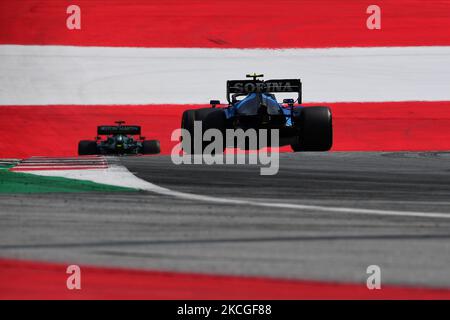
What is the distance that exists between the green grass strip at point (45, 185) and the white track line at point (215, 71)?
7.49 metres

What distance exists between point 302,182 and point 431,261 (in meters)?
4.07

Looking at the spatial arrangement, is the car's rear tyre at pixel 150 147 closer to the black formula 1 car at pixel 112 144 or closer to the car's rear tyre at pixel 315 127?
the black formula 1 car at pixel 112 144

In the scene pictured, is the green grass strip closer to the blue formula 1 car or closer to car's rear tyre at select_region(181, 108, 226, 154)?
car's rear tyre at select_region(181, 108, 226, 154)

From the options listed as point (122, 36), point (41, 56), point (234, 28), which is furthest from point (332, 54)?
point (41, 56)

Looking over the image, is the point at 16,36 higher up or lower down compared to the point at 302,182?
higher up

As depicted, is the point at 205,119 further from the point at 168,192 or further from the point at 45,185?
the point at 168,192

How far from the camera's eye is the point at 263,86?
42.0 feet

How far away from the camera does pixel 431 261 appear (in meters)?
4.25

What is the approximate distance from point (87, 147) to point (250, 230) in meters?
10.2

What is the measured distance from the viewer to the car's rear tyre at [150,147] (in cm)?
1508

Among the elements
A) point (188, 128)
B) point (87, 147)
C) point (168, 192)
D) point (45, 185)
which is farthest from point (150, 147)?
point (168, 192)

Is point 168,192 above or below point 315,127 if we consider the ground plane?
below
